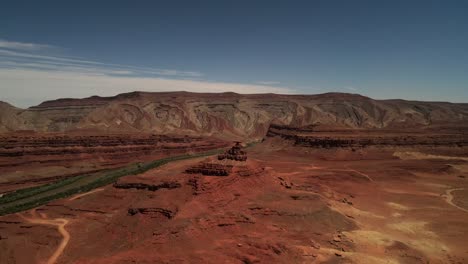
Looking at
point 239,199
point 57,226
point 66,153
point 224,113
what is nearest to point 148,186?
point 57,226

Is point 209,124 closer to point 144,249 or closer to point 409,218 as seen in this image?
point 409,218

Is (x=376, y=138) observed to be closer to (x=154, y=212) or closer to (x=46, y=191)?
(x=154, y=212)

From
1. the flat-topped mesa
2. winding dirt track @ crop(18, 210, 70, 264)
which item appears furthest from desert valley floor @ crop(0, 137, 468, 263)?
the flat-topped mesa

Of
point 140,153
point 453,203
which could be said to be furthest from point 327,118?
point 453,203

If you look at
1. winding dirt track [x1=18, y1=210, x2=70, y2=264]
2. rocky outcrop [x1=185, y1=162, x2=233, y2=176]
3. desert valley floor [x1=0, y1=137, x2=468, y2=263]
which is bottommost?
winding dirt track [x1=18, y1=210, x2=70, y2=264]

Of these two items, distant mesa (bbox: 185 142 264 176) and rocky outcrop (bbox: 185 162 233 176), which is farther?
distant mesa (bbox: 185 142 264 176)

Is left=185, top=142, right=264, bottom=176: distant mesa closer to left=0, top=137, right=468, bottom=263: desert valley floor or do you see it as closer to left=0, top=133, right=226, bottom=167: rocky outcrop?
left=0, top=137, right=468, bottom=263: desert valley floor

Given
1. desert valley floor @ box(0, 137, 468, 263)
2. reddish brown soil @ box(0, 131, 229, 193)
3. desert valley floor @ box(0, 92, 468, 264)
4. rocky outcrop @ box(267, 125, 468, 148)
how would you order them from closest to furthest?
desert valley floor @ box(0, 137, 468, 263)
desert valley floor @ box(0, 92, 468, 264)
reddish brown soil @ box(0, 131, 229, 193)
rocky outcrop @ box(267, 125, 468, 148)
